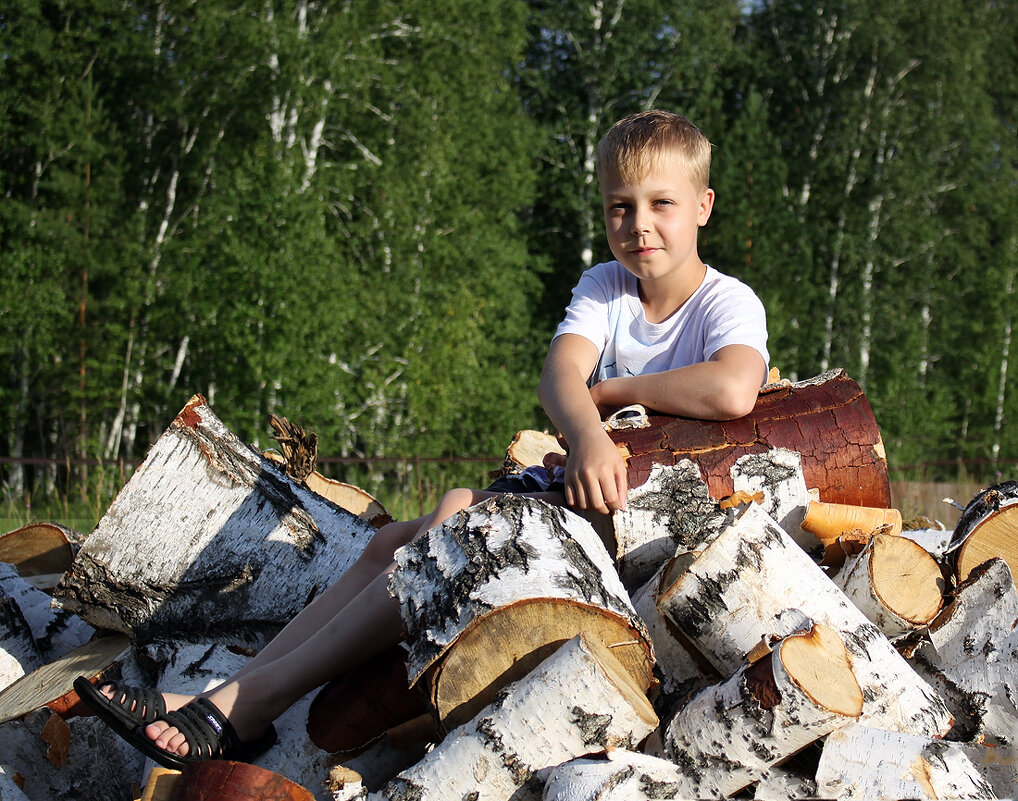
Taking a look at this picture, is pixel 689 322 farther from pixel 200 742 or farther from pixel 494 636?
pixel 200 742

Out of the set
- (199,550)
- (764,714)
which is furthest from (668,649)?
(199,550)

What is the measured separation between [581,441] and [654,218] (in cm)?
67

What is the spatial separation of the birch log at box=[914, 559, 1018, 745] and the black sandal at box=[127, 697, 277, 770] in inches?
65.1

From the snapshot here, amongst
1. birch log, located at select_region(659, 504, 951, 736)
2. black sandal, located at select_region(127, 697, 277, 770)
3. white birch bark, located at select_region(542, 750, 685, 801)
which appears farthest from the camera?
birch log, located at select_region(659, 504, 951, 736)

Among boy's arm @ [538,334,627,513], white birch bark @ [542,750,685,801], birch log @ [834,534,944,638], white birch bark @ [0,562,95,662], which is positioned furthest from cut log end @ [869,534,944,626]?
white birch bark @ [0,562,95,662]

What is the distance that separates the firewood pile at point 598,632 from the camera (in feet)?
5.62

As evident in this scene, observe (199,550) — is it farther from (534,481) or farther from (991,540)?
(991,540)

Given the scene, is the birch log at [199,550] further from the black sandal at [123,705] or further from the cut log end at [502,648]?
the cut log end at [502,648]

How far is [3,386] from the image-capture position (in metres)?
11.6

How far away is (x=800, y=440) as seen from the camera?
2.42 m

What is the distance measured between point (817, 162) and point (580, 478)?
14.9m

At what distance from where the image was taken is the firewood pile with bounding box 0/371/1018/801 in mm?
1714

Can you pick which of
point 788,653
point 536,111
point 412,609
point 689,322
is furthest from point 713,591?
point 536,111

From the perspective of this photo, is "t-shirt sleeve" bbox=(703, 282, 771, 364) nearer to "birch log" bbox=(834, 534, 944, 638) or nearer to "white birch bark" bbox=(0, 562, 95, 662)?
"birch log" bbox=(834, 534, 944, 638)
